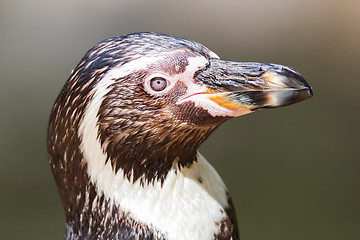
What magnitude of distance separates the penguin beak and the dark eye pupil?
6 centimetres

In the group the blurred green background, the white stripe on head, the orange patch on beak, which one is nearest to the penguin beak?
the orange patch on beak

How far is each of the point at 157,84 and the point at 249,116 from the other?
2.43 meters

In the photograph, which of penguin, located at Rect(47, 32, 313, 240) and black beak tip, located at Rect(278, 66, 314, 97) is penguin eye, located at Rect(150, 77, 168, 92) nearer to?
penguin, located at Rect(47, 32, 313, 240)

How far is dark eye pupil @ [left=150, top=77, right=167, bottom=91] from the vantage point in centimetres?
96

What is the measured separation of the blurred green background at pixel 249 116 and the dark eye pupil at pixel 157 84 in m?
1.94

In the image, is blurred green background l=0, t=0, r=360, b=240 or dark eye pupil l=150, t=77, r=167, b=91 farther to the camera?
blurred green background l=0, t=0, r=360, b=240

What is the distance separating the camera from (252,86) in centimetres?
93

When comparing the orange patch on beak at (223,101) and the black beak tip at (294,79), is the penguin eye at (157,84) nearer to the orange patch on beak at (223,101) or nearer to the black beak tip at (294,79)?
the orange patch on beak at (223,101)

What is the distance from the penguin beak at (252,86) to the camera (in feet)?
3.02

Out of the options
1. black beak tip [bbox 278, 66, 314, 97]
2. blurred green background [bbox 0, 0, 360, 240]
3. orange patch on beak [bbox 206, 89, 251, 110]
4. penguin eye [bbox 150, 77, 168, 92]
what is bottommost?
blurred green background [bbox 0, 0, 360, 240]

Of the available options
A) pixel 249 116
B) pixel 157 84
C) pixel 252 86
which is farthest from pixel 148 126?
pixel 249 116

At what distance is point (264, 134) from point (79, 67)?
2368 millimetres
